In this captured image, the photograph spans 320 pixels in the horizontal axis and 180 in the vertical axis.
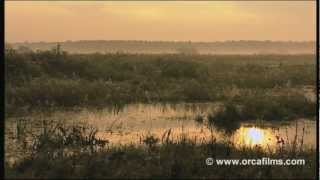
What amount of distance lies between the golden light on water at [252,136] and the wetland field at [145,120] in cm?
3

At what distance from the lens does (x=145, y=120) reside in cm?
1645

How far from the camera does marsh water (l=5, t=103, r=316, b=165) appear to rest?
13.1m

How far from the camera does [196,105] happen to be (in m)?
20.1

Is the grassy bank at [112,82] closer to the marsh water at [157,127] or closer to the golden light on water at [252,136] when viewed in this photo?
the marsh water at [157,127]

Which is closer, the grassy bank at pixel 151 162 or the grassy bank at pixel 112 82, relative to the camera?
the grassy bank at pixel 151 162

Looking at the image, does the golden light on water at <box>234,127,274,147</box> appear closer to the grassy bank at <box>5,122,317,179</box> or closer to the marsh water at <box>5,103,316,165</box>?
the marsh water at <box>5,103,316,165</box>

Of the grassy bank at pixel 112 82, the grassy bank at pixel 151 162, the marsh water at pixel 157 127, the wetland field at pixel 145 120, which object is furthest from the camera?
the grassy bank at pixel 112 82

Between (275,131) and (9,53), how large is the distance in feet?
45.9

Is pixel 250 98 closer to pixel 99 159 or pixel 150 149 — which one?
pixel 150 149

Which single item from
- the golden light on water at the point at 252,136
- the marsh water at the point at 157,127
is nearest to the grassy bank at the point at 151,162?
the marsh water at the point at 157,127

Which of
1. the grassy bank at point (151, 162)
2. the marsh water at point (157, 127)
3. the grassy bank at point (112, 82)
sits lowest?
the grassy bank at point (151, 162)

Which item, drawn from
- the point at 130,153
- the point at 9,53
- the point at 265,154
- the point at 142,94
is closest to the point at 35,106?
the point at 142,94

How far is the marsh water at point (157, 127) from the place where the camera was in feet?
43.0

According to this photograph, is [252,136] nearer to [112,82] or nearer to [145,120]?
[145,120]
